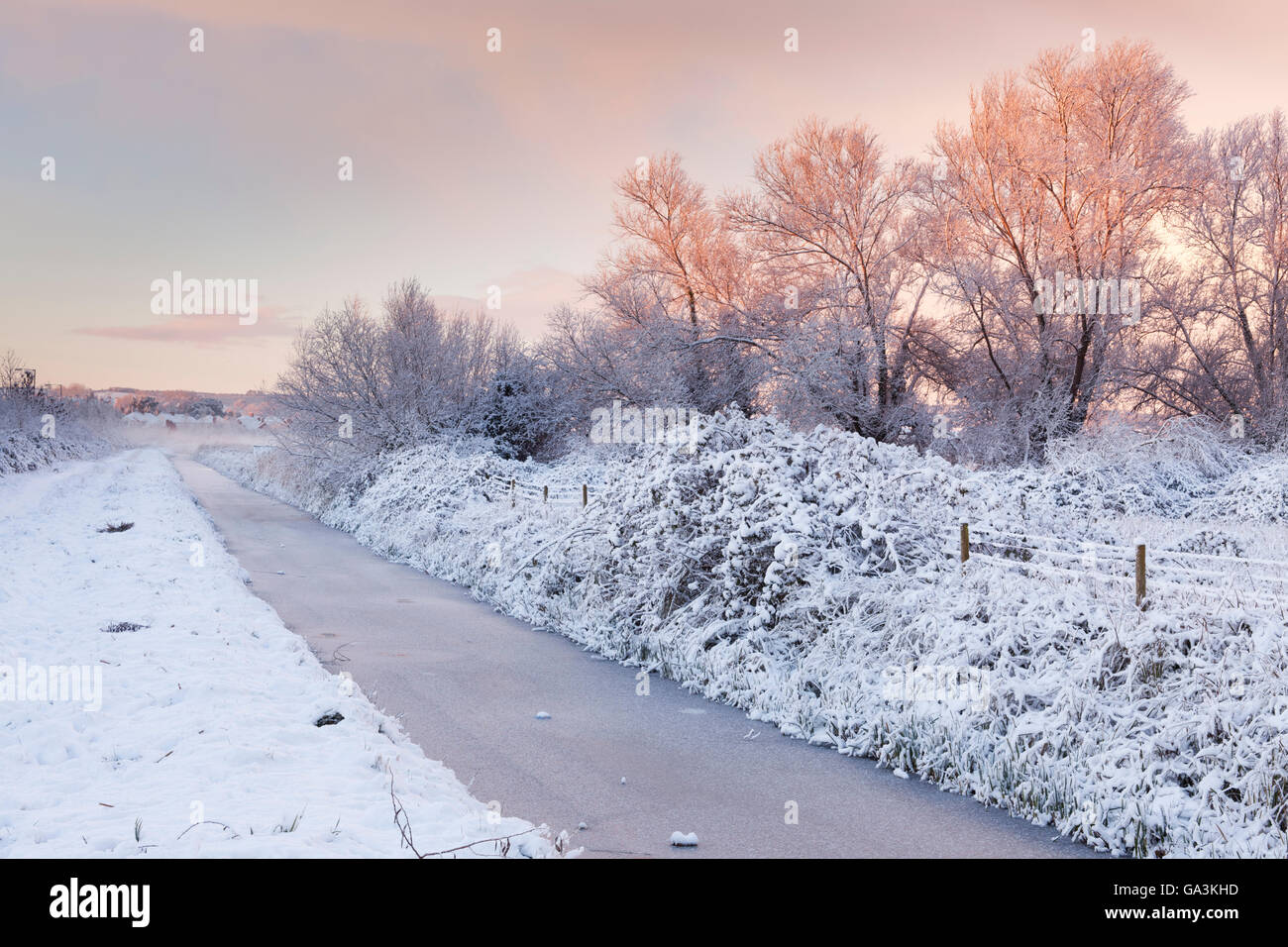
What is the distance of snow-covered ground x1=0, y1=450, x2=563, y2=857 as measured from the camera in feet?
15.8

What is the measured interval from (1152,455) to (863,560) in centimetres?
1602

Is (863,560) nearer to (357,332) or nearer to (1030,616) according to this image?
(1030,616)

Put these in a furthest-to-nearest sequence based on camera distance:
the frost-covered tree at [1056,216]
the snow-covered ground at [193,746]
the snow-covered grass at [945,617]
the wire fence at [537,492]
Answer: the frost-covered tree at [1056,216] < the wire fence at [537,492] < the snow-covered grass at [945,617] < the snow-covered ground at [193,746]

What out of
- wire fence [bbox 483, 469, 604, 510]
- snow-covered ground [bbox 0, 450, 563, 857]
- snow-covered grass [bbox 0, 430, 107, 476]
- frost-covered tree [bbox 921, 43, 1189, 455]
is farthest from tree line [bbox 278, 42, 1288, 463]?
snow-covered grass [bbox 0, 430, 107, 476]

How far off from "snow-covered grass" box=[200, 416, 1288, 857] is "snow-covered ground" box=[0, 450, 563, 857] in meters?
3.75

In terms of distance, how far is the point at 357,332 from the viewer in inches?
1281

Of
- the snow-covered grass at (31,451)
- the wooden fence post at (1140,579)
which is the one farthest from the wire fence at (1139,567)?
the snow-covered grass at (31,451)

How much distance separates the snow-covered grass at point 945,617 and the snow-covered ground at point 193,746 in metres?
3.75

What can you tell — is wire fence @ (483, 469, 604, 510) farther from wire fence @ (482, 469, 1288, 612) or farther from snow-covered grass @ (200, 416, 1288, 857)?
wire fence @ (482, 469, 1288, 612)

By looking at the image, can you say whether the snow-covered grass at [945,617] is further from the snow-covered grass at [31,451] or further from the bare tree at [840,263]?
the snow-covered grass at [31,451]

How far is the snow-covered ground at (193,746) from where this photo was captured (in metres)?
4.82
